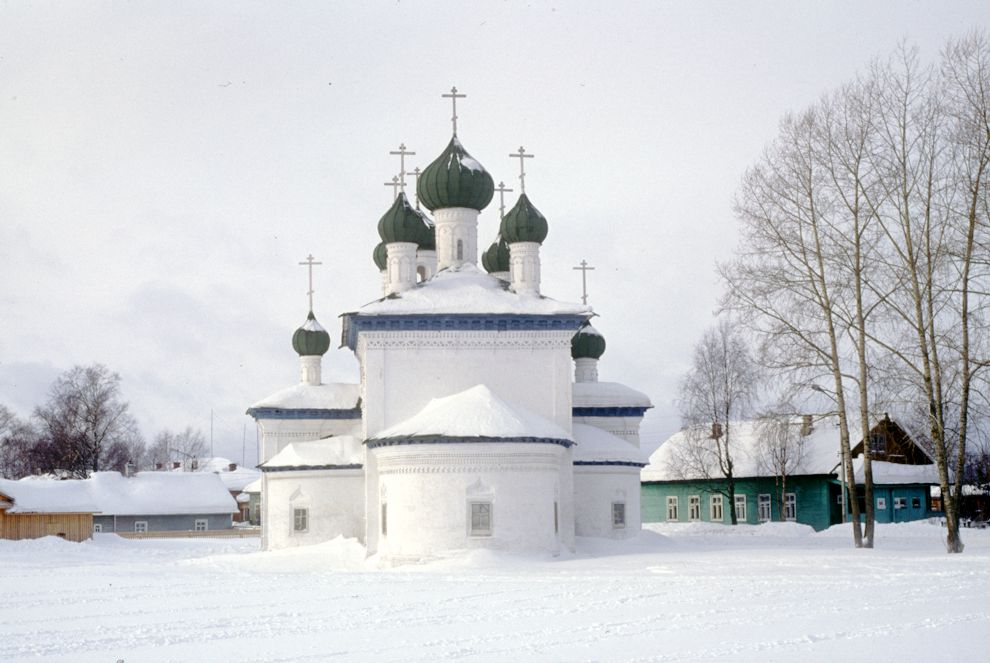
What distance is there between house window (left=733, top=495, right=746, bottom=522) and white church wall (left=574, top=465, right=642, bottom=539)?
1529 cm

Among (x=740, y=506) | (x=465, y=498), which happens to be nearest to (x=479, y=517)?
(x=465, y=498)

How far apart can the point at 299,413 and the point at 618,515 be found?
10256 mm

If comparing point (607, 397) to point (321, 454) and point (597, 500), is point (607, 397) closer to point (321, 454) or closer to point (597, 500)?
point (597, 500)

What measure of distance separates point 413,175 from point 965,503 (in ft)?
83.3

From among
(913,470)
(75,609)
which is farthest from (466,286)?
(913,470)

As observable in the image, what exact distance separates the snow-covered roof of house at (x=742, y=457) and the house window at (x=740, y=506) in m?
1.24

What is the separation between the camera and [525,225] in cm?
2841

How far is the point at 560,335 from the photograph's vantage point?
26.3m

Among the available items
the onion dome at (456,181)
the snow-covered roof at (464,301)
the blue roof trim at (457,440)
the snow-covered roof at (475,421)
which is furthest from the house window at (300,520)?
the onion dome at (456,181)

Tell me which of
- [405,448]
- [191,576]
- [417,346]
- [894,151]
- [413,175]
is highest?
[413,175]

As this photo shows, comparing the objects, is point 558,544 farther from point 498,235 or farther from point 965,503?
point 965,503

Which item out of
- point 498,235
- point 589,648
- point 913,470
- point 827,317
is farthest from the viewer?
point 913,470

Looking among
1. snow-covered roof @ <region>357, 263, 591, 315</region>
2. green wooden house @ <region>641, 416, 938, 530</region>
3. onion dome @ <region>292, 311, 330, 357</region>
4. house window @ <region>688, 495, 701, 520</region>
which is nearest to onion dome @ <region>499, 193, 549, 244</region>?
snow-covered roof @ <region>357, 263, 591, 315</region>

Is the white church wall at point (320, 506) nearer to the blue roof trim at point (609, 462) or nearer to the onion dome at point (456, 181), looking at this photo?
the blue roof trim at point (609, 462)
